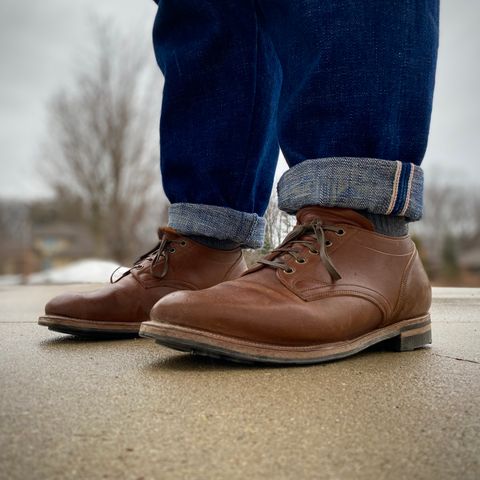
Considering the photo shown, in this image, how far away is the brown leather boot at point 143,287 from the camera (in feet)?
2.95

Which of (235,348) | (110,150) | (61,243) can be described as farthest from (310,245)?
(61,243)

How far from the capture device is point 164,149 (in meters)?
1.04

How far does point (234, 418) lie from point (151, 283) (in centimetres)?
54

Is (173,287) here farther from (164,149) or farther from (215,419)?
(215,419)

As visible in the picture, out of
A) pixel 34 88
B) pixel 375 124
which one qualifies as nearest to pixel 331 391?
pixel 375 124

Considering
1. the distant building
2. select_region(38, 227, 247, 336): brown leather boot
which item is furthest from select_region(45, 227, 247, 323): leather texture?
the distant building

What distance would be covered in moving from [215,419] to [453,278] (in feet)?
61.4

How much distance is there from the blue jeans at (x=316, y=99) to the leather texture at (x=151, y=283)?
41 mm

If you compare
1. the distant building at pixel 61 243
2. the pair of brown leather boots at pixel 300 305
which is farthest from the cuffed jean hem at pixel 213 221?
the distant building at pixel 61 243

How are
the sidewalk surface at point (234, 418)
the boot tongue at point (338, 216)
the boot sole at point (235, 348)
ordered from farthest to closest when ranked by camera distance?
1. the boot tongue at point (338, 216)
2. the boot sole at point (235, 348)
3. the sidewalk surface at point (234, 418)

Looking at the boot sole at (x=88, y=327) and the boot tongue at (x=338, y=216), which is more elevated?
the boot tongue at (x=338, y=216)

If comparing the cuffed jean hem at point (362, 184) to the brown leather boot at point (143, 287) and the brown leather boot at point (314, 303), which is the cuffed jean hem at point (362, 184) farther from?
the brown leather boot at point (143, 287)

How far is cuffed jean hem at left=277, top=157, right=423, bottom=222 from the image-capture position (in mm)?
735

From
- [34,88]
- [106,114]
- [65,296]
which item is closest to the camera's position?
[65,296]
